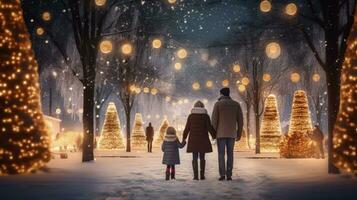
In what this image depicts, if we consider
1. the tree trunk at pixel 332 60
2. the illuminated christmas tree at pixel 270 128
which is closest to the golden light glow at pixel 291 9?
the tree trunk at pixel 332 60

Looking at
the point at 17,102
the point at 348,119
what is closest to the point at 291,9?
the point at 348,119

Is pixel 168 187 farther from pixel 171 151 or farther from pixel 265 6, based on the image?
pixel 265 6

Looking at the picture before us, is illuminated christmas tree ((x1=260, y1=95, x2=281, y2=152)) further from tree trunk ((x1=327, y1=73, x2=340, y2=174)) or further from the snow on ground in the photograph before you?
the snow on ground

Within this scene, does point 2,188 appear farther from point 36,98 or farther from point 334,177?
point 334,177

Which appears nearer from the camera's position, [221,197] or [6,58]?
[221,197]

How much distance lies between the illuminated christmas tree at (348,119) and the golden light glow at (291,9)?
3.33 meters

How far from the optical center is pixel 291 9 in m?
16.8

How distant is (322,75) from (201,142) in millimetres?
28189

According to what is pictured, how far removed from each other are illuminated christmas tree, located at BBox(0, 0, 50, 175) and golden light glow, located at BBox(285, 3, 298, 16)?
23.8ft

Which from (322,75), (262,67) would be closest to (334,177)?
(262,67)

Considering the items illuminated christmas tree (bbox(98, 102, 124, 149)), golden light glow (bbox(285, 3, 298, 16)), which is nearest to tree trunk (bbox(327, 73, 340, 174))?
golden light glow (bbox(285, 3, 298, 16))

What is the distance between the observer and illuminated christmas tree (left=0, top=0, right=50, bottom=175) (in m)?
14.1

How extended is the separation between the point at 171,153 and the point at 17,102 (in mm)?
3922

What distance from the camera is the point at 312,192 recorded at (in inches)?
432
